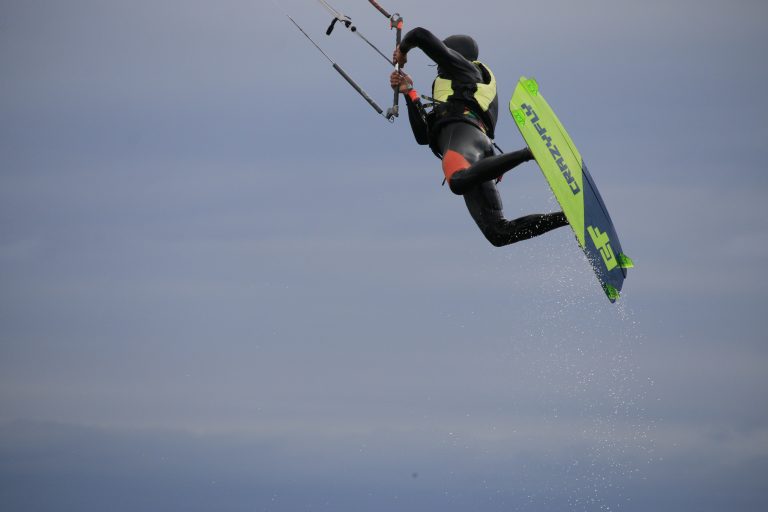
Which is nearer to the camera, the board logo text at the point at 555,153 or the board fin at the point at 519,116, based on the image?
the board logo text at the point at 555,153

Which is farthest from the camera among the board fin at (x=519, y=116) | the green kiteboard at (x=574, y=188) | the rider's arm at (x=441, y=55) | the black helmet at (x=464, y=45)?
the black helmet at (x=464, y=45)

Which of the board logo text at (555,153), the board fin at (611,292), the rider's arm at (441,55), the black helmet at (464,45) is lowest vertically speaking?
the board fin at (611,292)

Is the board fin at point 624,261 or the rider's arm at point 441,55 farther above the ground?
the rider's arm at point 441,55

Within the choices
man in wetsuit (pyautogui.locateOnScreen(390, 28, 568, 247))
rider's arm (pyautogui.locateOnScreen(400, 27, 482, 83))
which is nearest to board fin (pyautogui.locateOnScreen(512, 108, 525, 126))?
man in wetsuit (pyautogui.locateOnScreen(390, 28, 568, 247))

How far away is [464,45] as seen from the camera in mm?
16125

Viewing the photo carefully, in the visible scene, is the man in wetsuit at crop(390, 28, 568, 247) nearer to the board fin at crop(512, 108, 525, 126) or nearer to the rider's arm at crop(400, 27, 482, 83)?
the rider's arm at crop(400, 27, 482, 83)

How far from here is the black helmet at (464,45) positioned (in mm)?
16109

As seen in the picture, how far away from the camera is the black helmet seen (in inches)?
634

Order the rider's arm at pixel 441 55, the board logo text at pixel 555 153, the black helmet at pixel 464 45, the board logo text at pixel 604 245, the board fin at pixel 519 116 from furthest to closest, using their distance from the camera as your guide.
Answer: the black helmet at pixel 464 45, the rider's arm at pixel 441 55, the board fin at pixel 519 116, the board logo text at pixel 555 153, the board logo text at pixel 604 245

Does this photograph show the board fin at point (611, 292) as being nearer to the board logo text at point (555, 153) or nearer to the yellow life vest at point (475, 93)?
the board logo text at point (555, 153)

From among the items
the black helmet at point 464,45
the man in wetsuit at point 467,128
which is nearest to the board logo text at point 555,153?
the man in wetsuit at point 467,128

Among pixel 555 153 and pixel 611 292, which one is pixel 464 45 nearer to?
pixel 555 153

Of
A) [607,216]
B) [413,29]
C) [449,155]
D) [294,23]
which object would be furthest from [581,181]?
[294,23]

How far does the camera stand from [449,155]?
50.1ft
